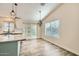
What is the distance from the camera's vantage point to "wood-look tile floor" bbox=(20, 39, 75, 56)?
2.58 m

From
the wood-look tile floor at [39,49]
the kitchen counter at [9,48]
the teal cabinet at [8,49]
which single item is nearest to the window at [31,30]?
the wood-look tile floor at [39,49]

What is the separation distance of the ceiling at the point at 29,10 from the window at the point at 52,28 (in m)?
0.24

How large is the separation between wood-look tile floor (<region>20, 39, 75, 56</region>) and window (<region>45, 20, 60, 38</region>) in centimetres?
21

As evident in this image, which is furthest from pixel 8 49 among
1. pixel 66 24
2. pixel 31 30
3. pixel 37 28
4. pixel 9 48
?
pixel 66 24

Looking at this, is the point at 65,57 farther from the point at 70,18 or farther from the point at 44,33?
the point at 70,18

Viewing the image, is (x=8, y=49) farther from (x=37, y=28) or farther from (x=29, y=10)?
(x=29, y=10)

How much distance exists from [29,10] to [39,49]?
2.64 feet

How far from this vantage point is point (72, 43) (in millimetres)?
2805

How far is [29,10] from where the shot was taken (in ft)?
8.62

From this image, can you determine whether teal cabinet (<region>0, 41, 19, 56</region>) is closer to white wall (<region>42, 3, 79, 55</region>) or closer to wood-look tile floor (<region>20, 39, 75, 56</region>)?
wood-look tile floor (<region>20, 39, 75, 56</region>)

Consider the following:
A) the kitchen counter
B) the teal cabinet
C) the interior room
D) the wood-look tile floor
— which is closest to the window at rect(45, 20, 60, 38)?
the interior room

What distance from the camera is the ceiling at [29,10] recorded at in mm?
2467

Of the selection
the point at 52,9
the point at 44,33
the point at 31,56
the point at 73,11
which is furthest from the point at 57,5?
the point at 31,56

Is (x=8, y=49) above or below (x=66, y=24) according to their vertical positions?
below
